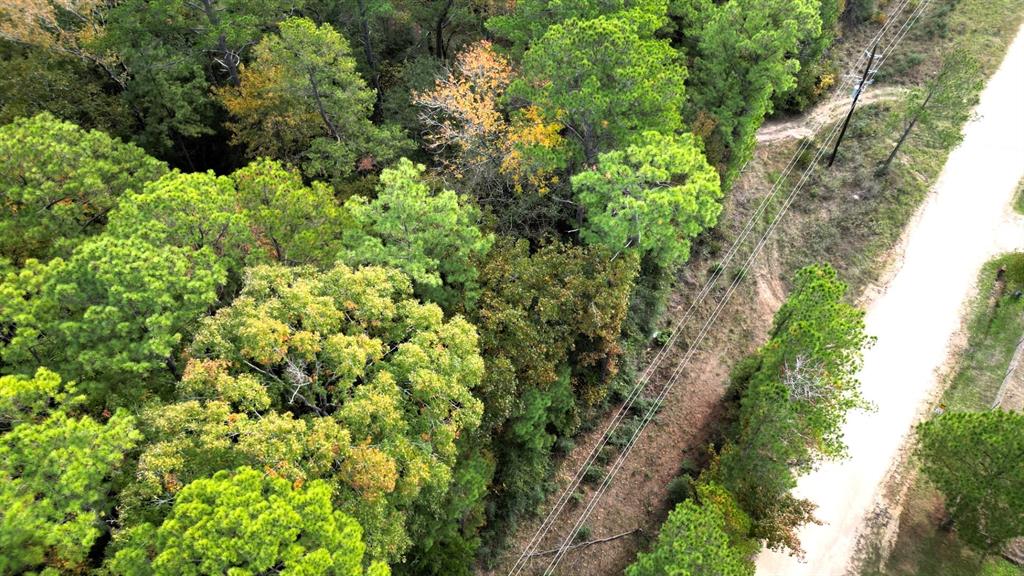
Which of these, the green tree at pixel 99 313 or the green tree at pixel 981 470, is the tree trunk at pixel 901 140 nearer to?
the green tree at pixel 981 470

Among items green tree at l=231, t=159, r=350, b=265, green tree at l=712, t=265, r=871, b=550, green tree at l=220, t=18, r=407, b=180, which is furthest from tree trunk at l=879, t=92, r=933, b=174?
green tree at l=231, t=159, r=350, b=265

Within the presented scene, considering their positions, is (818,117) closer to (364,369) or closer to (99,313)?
(364,369)

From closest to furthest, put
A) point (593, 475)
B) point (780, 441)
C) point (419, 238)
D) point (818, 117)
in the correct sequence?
point (419, 238), point (780, 441), point (593, 475), point (818, 117)

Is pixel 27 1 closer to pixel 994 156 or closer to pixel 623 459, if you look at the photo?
pixel 623 459

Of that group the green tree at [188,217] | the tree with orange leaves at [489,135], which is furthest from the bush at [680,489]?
the green tree at [188,217]

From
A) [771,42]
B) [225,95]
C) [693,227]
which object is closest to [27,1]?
[225,95]

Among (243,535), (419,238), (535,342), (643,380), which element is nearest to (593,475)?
(643,380)
